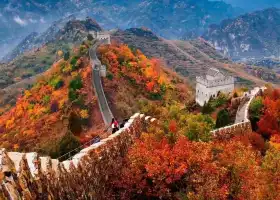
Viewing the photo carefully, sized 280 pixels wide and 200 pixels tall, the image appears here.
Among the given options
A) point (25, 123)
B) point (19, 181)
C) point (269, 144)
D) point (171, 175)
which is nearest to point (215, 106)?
point (269, 144)

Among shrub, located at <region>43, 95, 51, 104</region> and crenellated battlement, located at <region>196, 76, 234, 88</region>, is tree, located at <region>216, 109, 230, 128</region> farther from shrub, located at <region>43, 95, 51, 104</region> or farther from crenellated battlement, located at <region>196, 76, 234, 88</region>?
shrub, located at <region>43, 95, 51, 104</region>

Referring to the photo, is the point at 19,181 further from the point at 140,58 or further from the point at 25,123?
the point at 140,58

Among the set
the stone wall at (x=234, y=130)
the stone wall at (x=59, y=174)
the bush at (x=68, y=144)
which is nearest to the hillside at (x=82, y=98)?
the stone wall at (x=234, y=130)

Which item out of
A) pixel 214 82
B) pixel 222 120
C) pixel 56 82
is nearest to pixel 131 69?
pixel 56 82

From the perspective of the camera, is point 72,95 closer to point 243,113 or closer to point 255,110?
point 243,113

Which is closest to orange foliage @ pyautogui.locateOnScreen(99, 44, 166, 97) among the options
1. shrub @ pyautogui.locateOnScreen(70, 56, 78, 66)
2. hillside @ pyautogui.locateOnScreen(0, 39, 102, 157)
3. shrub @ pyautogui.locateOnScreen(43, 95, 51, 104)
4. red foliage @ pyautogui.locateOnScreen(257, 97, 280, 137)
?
hillside @ pyautogui.locateOnScreen(0, 39, 102, 157)

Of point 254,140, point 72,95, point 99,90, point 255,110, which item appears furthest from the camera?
point 99,90
